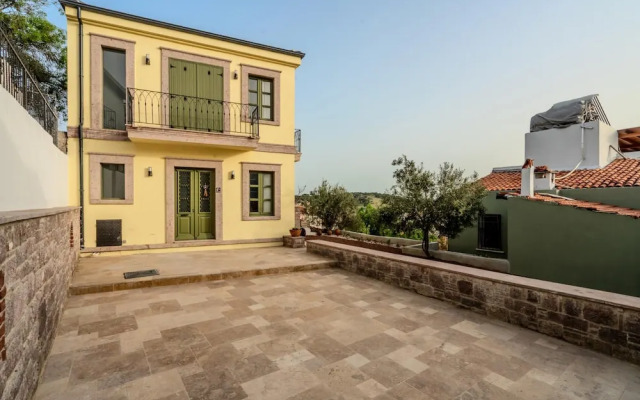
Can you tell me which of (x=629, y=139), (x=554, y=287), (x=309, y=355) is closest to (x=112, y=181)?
(x=309, y=355)

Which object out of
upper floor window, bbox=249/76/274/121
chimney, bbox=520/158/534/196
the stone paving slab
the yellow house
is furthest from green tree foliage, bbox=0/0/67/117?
chimney, bbox=520/158/534/196

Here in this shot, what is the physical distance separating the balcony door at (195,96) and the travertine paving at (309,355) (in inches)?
244

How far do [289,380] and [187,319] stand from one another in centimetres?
205

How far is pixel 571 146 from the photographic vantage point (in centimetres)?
1251

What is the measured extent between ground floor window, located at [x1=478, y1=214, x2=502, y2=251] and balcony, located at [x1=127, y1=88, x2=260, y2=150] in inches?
328

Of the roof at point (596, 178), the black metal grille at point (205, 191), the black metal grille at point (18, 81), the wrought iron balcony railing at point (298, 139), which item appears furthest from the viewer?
the wrought iron balcony railing at point (298, 139)

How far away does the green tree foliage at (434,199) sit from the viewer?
8.15 m

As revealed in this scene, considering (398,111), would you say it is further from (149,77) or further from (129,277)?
Result: (129,277)

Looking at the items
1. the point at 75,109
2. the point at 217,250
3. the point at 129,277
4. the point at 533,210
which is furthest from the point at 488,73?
the point at 75,109

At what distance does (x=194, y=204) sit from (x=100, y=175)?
2.59 meters

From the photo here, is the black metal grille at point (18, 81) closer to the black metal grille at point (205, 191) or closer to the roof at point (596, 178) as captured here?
the black metal grille at point (205, 191)

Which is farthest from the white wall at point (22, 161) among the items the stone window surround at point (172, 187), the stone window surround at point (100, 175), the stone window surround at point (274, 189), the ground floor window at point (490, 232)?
the ground floor window at point (490, 232)

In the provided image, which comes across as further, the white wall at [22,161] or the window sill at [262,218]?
the window sill at [262,218]

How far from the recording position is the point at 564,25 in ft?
24.2
